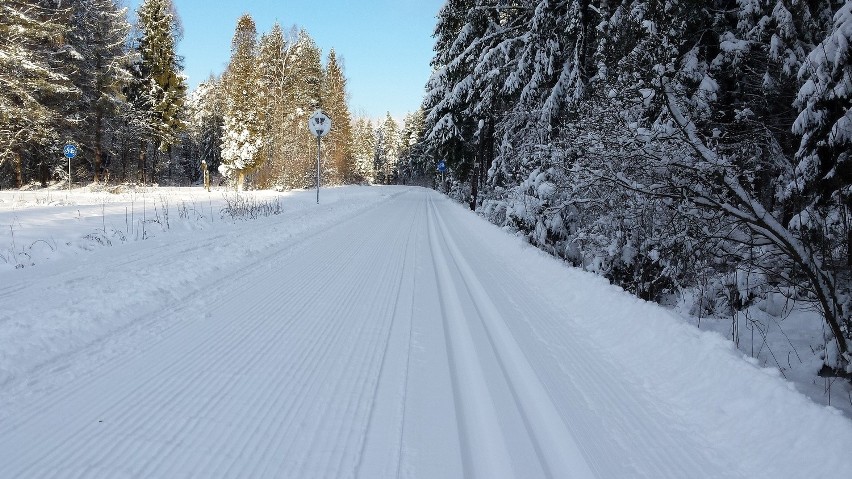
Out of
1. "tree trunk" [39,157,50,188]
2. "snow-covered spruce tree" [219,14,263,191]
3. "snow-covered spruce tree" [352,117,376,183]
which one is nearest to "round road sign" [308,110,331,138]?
"snow-covered spruce tree" [219,14,263,191]

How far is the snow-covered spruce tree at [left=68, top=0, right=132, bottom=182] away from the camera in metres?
24.3

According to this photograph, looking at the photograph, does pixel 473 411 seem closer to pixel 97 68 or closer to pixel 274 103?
pixel 97 68

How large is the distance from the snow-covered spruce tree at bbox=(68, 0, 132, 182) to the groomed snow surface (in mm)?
25030

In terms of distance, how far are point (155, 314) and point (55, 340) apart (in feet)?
2.91

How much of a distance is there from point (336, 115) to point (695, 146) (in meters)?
46.8

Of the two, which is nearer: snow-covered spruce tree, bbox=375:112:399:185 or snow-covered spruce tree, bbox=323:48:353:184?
snow-covered spruce tree, bbox=323:48:353:184

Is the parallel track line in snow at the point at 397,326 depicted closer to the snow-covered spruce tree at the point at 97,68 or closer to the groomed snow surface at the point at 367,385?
the groomed snow surface at the point at 367,385

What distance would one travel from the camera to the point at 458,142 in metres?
23.2

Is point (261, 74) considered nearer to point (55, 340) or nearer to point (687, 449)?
point (55, 340)

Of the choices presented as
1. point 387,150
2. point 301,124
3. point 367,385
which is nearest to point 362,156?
point 387,150

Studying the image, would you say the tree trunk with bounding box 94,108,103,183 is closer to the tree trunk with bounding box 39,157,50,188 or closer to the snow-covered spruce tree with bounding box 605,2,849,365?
the tree trunk with bounding box 39,157,50,188

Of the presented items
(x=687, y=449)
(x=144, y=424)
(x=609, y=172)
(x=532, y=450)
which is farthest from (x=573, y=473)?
(x=609, y=172)

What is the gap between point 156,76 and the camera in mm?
30953

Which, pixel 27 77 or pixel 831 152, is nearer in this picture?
pixel 831 152
